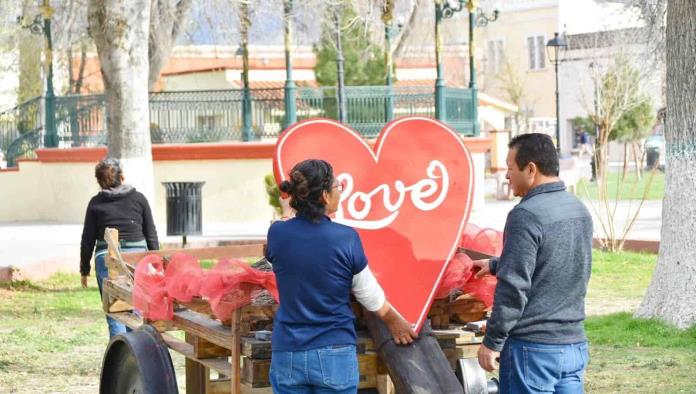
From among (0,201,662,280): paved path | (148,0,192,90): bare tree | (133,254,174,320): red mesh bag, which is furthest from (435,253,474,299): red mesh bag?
(148,0,192,90): bare tree

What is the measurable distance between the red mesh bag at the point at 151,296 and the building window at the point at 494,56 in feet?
197

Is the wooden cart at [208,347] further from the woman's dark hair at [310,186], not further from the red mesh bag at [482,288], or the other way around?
the woman's dark hair at [310,186]

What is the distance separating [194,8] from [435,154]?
21.9m

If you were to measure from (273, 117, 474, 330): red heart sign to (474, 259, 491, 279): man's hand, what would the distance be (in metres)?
0.17

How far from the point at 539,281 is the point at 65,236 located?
55.8 ft

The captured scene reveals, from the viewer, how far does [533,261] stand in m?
4.71

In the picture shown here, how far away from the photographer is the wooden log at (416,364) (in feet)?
16.1

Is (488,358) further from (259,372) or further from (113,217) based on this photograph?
(113,217)

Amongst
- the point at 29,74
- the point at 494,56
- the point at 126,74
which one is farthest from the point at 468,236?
the point at 494,56

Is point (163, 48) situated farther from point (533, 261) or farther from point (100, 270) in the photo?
point (533, 261)

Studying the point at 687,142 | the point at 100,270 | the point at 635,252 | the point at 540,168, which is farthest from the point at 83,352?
the point at 635,252

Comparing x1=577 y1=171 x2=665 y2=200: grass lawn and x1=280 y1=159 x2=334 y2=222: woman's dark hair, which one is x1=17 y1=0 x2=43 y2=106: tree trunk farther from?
x1=280 y1=159 x2=334 y2=222: woman's dark hair

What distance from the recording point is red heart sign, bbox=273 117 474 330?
546 centimetres

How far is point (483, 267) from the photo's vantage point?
5.34 metres
